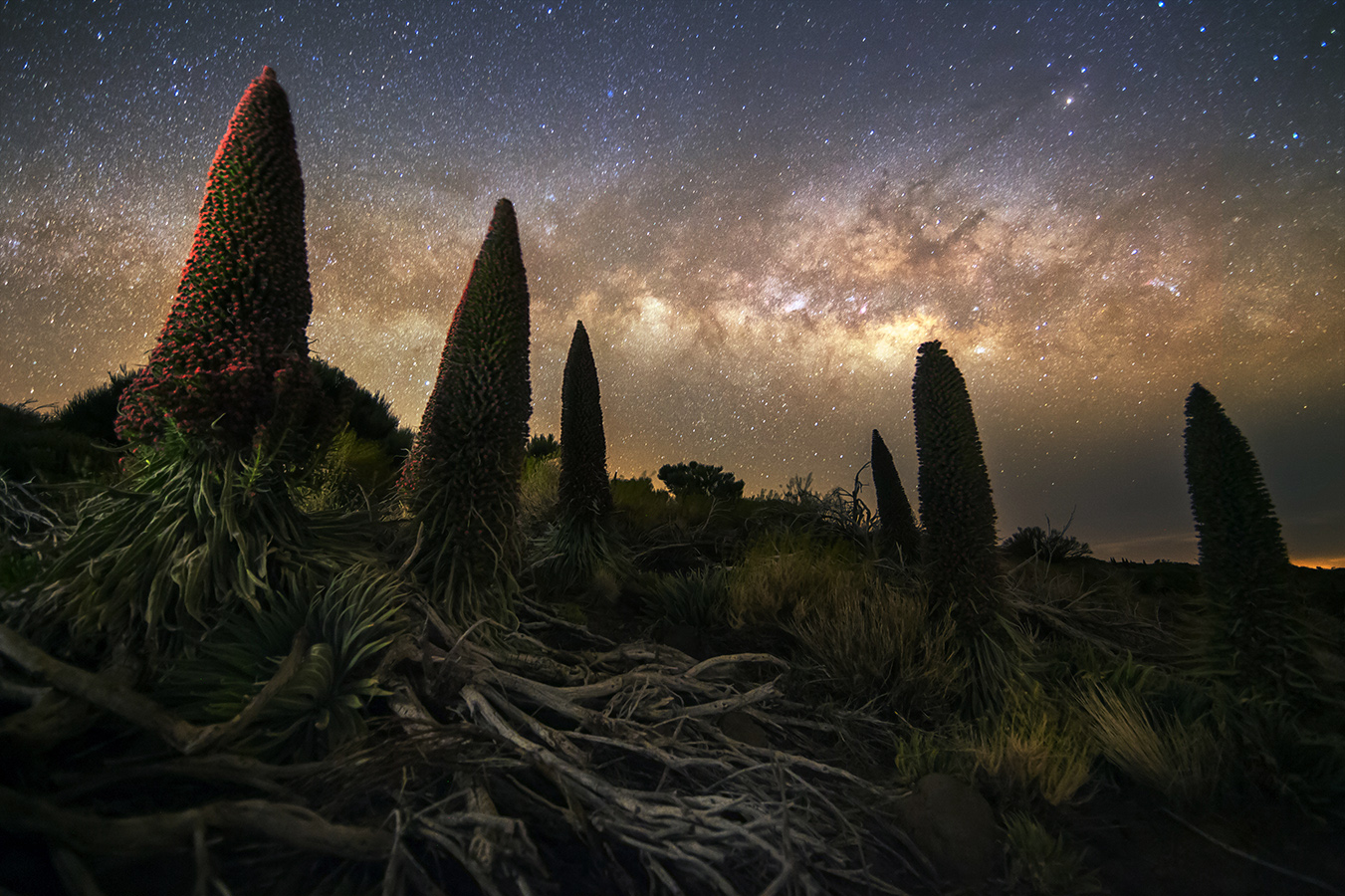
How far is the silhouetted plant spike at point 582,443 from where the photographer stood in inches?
279

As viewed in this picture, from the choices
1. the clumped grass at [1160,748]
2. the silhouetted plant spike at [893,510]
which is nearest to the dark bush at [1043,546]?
the silhouetted plant spike at [893,510]

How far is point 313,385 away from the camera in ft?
11.6

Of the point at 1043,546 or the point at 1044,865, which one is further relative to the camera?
the point at 1043,546

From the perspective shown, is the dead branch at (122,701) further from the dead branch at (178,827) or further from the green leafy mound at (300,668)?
the dead branch at (178,827)

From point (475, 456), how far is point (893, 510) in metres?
5.81

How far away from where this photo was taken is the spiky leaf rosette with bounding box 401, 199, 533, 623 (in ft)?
13.2

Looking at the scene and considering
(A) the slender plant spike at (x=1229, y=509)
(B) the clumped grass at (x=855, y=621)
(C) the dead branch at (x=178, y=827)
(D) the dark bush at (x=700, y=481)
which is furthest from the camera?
(D) the dark bush at (x=700, y=481)

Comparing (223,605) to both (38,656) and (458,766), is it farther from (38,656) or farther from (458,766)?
(458,766)

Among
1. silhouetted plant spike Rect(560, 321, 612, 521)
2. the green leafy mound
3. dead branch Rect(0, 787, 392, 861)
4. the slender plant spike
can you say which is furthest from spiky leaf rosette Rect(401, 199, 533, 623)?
the slender plant spike

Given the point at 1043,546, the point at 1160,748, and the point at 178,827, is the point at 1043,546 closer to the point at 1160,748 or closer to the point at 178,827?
the point at 1160,748

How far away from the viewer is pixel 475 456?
404cm

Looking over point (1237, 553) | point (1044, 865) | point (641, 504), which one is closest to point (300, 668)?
point (1044, 865)

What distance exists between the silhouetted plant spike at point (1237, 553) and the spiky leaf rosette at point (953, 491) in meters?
1.43

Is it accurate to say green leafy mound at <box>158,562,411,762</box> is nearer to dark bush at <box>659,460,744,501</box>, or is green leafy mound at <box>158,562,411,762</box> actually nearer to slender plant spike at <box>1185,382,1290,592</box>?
slender plant spike at <box>1185,382,1290,592</box>
